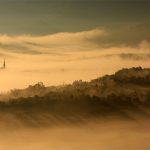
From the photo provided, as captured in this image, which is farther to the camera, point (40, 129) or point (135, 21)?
point (135, 21)

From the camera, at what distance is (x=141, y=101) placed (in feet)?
6.61

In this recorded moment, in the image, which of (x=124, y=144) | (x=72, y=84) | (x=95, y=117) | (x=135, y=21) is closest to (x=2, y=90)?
(x=72, y=84)

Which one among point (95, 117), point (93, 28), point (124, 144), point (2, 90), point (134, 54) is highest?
point (93, 28)

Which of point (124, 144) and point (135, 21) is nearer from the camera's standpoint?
point (124, 144)

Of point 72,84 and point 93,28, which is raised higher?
point 93,28

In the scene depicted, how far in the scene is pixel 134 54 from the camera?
2.05 metres

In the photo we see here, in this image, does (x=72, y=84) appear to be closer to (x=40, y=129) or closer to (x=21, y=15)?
(x=40, y=129)

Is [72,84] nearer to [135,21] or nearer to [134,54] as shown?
[134,54]

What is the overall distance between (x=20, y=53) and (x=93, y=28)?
47 centimetres

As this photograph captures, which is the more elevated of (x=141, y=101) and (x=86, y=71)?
(x=86, y=71)

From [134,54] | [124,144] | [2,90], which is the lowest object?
[124,144]

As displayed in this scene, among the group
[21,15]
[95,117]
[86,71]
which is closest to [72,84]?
[86,71]

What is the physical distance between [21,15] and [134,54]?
28.6 inches

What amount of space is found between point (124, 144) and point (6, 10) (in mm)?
1064
